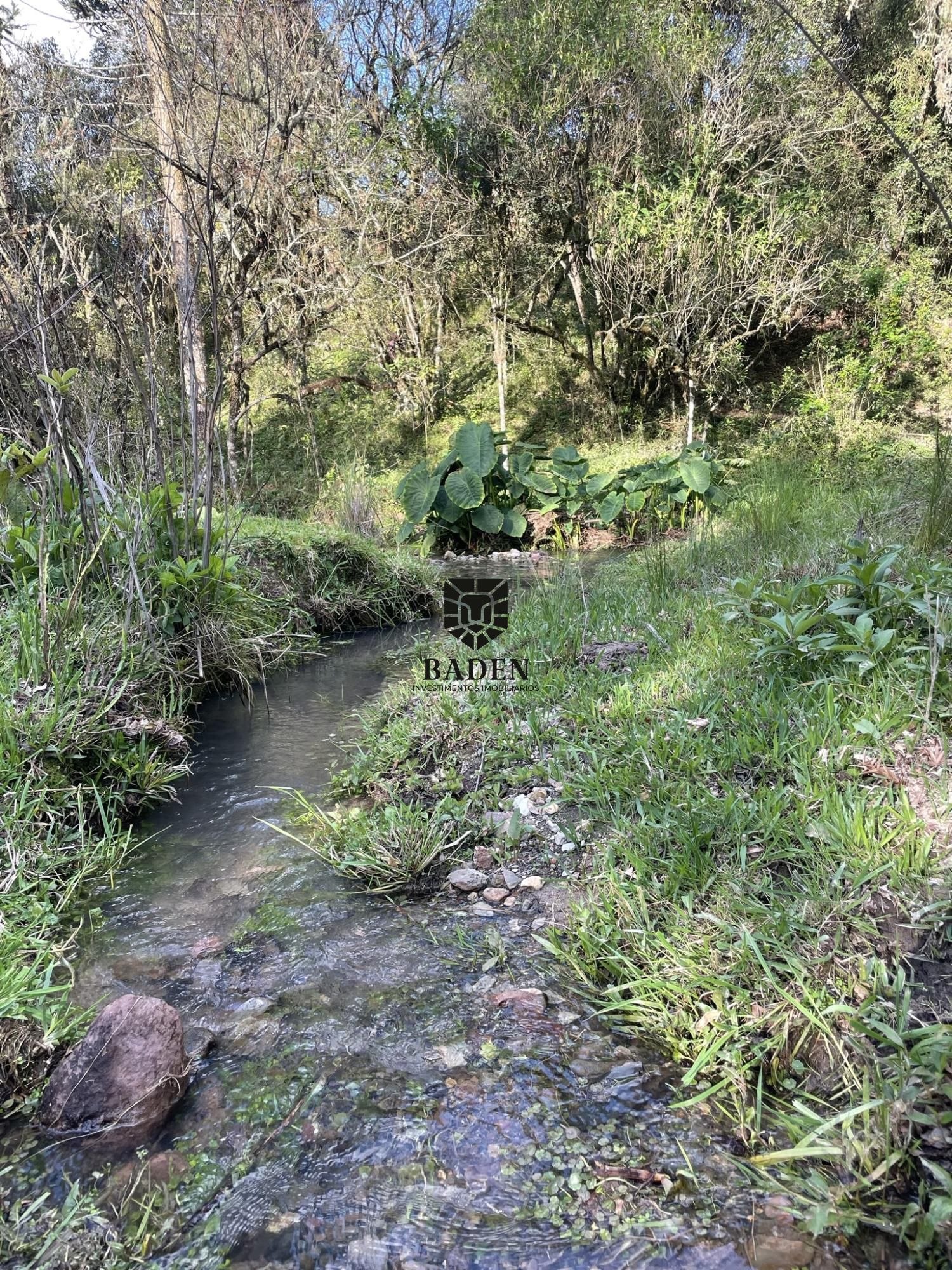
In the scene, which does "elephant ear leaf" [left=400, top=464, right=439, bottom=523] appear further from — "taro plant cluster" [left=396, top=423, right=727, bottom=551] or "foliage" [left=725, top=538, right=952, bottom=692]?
"foliage" [left=725, top=538, right=952, bottom=692]

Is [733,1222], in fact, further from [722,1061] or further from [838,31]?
[838,31]

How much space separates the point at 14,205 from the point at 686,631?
4420 millimetres

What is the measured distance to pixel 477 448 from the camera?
8.48 meters

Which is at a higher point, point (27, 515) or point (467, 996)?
point (27, 515)

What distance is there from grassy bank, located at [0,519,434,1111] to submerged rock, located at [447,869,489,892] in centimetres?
104

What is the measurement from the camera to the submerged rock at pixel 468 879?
2.27m

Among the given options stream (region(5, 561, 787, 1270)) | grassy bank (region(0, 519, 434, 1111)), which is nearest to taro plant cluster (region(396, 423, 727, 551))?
grassy bank (region(0, 519, 434, 1111))

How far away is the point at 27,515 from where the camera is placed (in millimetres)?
3869

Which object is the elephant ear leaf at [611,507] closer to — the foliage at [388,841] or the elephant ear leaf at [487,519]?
the elephant ear leaf at [487,519]

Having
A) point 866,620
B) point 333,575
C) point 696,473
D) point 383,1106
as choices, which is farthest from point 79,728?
point 696,473

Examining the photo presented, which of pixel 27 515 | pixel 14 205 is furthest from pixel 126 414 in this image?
pixel 14 205

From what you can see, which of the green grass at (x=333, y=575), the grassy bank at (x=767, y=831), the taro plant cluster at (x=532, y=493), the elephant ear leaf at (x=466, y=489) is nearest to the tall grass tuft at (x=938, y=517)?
the grassy bank at (x=767, y=831)

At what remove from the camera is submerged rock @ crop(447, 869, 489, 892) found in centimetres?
227

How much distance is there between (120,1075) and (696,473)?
309 inches
